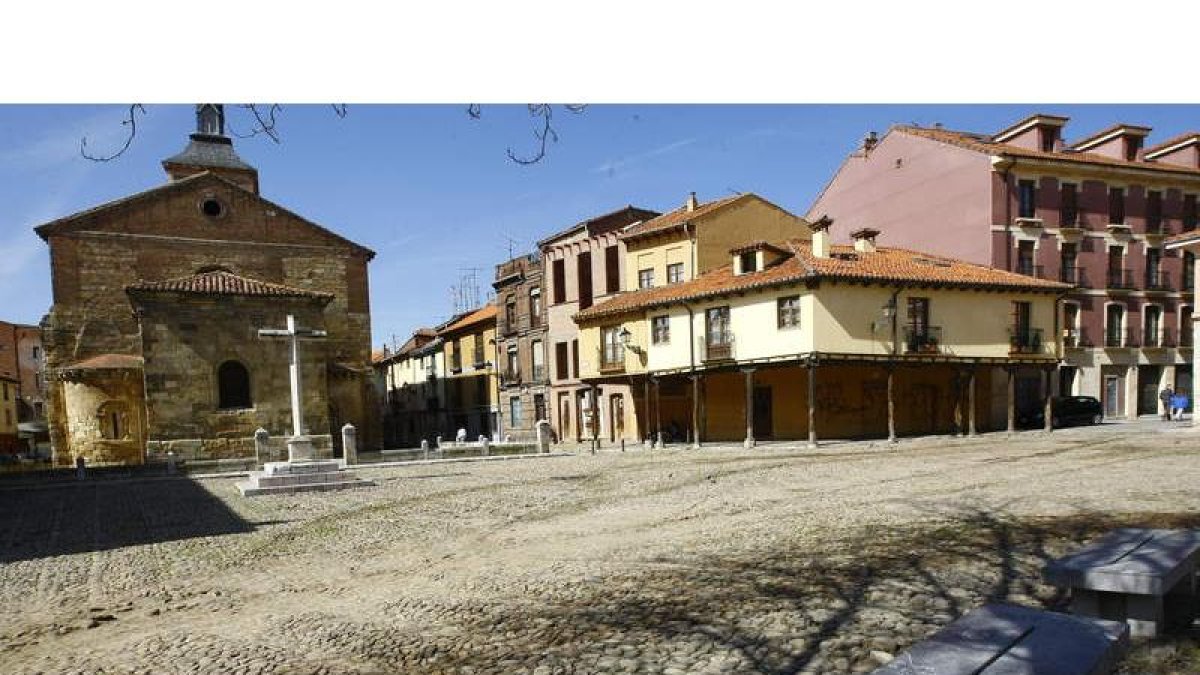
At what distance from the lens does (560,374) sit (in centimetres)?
3275

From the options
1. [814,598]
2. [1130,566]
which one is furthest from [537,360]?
[1130,566]

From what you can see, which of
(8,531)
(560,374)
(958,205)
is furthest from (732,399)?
(8,531)

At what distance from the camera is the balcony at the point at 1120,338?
91.8 feet

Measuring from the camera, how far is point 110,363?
23625 mm

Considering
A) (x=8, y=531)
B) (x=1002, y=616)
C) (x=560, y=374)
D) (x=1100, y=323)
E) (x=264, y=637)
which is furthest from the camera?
(x=560, y=374)

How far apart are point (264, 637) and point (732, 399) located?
72.2 ft

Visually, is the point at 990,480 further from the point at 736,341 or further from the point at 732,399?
the point at 732,399

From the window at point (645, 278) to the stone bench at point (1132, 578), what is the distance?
24790 millimetres

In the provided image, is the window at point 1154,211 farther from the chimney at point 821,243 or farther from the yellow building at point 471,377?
the yellow building at point 471,377

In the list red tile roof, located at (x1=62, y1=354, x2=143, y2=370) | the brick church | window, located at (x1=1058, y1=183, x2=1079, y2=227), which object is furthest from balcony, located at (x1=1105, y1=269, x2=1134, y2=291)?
red tile roof, located at (x1=62, y1=354, x2=143, y2=370)

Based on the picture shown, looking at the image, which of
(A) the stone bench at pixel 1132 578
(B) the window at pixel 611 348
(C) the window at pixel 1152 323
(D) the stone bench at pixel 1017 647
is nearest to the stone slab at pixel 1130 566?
(A) the stone bench at pixel 1132 578

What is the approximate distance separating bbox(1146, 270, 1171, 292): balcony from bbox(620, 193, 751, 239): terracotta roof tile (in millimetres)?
18458

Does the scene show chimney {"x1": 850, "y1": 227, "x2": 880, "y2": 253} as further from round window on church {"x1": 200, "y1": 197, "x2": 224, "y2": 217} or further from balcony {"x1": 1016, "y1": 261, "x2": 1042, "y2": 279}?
round window on church {"x1": 200, "y1": 197, "x2": 224, "y2": 217}

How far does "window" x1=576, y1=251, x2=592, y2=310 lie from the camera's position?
3144 cm
